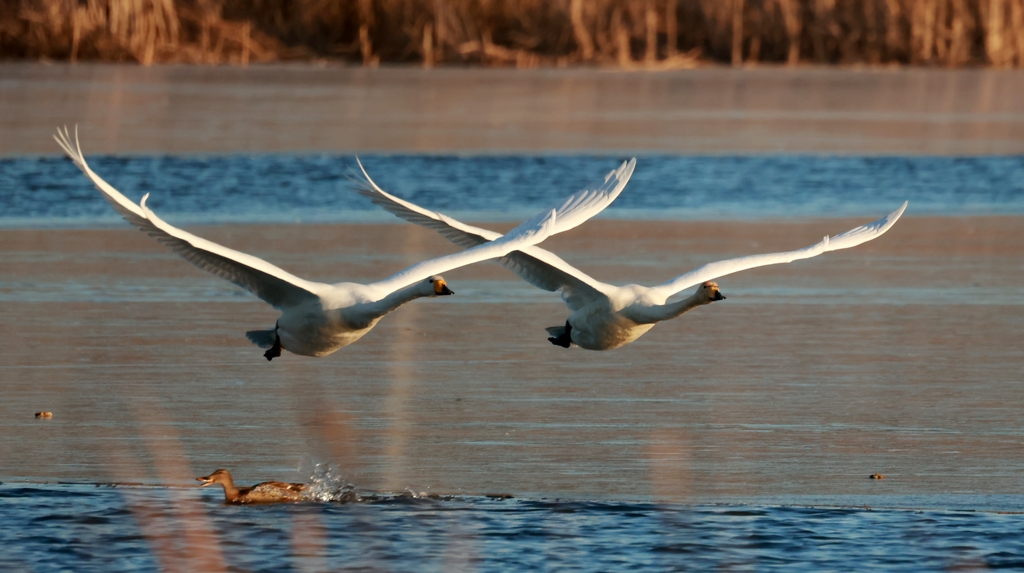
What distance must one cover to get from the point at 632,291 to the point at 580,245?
5.55 meters

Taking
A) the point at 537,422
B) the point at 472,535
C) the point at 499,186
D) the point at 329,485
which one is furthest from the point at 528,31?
the point at 472,535

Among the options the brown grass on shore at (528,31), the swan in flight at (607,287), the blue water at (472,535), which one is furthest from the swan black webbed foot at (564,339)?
the brown grass on shore at (528,31)

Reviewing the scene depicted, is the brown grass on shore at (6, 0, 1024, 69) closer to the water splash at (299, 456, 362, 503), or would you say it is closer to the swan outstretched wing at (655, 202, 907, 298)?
the swan outstretched wing at (655, 202, 907, 298)

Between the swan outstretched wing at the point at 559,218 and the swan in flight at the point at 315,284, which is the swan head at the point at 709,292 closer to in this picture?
the swan outstretched wing at the point at 559,218

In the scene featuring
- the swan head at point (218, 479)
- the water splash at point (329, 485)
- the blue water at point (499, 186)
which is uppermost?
the blue water at point (499, 186)

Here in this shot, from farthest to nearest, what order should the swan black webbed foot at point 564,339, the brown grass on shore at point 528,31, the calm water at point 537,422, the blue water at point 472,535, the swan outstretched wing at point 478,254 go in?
the brown grass on shore at point 528,31 < the swan black webbed foot at point 564,339 < the swan outstretched wing at point 478,254 < the calm water at point 537,422 < the blue water at point 472,535

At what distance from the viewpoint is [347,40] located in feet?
112

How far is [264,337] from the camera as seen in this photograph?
8.83 meters

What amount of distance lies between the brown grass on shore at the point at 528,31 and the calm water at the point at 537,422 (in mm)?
17629

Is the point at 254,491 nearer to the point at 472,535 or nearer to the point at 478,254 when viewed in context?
the point at 472,535

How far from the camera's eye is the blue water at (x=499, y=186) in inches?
652

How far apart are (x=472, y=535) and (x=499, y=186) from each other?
37.8 ft

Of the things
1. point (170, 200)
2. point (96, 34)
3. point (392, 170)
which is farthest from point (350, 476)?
point (96, 34)

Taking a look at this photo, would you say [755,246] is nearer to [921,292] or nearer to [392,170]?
[921,292]
